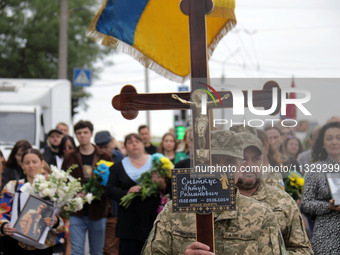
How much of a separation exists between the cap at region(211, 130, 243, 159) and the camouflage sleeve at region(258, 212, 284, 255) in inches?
16.7

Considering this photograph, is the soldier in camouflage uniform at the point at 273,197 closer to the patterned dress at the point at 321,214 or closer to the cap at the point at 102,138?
the patterned dress at the point at 321,214

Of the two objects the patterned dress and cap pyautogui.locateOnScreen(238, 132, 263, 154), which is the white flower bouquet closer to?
the patterned dress

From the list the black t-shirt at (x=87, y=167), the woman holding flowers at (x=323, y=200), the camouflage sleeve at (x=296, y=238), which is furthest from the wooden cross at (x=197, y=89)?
the black t-shirt at (x=87, y=167)

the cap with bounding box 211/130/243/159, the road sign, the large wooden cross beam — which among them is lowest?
the cap with bounding box 211/130/243/159

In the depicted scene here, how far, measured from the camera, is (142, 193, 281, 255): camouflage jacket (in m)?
3.30

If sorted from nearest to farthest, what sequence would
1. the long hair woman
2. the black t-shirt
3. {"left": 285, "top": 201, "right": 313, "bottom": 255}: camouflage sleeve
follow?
{"left": 285, "top": 201, "right": 313, "bottom": 255}: camouflage sleeve → the long hair woman → the black t-shirt

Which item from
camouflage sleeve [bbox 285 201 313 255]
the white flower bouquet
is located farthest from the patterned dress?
the white flower bouquet

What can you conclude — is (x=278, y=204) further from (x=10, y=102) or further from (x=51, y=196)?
(x=10, y=102)

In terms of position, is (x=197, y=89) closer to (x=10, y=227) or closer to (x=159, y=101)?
(x=159, y=101)

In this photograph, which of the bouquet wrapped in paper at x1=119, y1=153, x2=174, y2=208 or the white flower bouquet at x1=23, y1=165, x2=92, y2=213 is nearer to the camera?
the white flower bouquet at x1=23, y1=165, x2=92, y2=213

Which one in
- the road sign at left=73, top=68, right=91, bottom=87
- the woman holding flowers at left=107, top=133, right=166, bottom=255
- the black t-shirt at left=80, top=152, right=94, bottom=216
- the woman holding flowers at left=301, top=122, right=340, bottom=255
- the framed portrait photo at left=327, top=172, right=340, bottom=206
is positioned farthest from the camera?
the road sign at left=73, top=68, right=91, bottom=87

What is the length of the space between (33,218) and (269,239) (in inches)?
140

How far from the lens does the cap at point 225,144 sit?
11.2ft

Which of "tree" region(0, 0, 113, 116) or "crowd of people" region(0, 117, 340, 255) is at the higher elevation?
"tree" region(0, 0, 113, 116)
